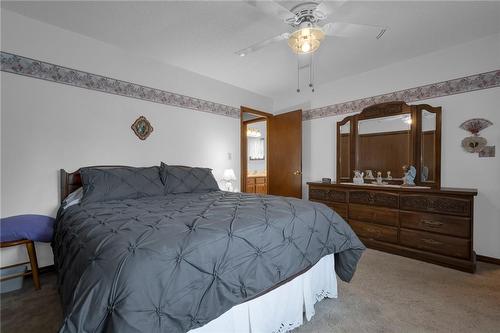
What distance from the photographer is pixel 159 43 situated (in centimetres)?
267

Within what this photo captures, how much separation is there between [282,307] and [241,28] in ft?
8.43

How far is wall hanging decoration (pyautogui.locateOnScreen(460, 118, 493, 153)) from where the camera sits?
2.55 meters

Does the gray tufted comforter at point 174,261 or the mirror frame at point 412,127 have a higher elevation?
the mirror frame at point 412,127

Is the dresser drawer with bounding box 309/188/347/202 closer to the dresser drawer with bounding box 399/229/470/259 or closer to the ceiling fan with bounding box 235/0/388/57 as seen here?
the dresser drawer with bounding box 399/229/470/259

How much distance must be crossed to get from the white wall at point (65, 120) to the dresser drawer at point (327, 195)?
A: 2088mm

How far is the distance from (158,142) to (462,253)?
381 cm

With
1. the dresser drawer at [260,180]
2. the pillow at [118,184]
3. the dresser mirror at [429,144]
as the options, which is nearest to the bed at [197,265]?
the pillow at [118,184]

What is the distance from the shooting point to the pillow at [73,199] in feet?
7.07

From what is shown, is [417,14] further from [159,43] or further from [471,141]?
[159,43]

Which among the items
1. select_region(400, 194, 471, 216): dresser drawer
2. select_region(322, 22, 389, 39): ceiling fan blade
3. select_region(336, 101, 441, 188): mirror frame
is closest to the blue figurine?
select_region(336, 101, 441, 188): mirror frame

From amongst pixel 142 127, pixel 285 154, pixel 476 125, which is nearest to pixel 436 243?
pixel 476 125

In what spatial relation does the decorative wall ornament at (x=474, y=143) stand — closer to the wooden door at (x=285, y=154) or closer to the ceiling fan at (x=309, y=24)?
the ceiling fan at (x=309, y=24)

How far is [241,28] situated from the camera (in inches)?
93.4

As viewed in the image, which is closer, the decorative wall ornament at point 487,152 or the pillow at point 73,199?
the pillow at point 73,199
